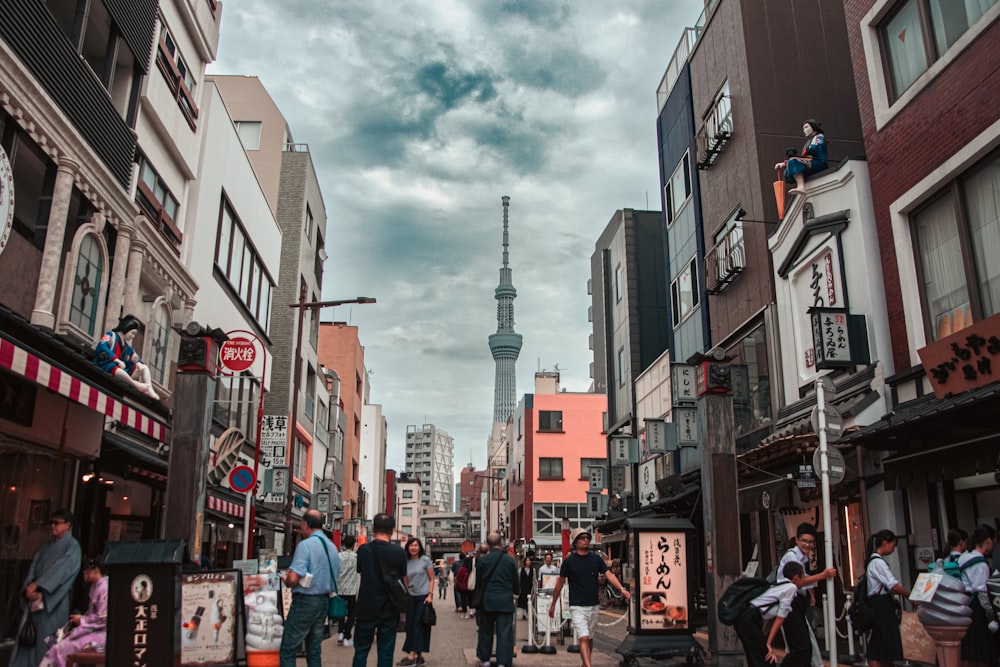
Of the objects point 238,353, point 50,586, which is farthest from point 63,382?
point 238,353

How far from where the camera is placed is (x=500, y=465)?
115 metres

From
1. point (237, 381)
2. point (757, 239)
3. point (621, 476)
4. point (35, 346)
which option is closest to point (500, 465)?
point (621, 476)

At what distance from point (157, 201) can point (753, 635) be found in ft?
51.0

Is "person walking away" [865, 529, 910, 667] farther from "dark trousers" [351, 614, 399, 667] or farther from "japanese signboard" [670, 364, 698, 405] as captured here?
"japanese signboard" [670, 364, 698, 405]

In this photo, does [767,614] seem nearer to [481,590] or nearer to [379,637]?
[481,590]

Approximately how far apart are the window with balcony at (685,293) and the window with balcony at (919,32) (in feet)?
34.8

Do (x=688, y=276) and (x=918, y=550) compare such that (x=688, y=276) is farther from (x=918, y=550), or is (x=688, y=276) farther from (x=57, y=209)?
(x=57, y=209)

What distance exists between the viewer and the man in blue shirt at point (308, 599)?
27.1ft

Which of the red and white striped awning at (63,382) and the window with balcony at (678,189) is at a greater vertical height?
the window with balcony at (678,189)

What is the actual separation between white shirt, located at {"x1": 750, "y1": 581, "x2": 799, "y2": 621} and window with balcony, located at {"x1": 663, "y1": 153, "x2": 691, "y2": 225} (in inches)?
762

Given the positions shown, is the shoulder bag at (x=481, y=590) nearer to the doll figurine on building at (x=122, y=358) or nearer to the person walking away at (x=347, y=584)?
the person walking away at (x=347, y=584)

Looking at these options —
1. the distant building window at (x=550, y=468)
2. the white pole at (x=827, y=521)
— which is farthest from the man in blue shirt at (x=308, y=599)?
the distant building window at (x=550, y=468)

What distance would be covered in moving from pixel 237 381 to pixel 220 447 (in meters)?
8.81

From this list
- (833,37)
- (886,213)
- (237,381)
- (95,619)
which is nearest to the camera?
Answer: (95,619)
